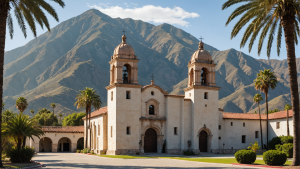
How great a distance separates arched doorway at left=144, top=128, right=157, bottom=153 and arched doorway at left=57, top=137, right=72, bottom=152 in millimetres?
26386

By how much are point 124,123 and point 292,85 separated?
26212 mm

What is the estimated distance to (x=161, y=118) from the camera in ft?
160

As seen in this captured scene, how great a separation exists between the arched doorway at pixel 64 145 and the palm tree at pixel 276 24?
165 ft

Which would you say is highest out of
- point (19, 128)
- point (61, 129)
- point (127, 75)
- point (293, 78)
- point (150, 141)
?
A: point (127, 75)

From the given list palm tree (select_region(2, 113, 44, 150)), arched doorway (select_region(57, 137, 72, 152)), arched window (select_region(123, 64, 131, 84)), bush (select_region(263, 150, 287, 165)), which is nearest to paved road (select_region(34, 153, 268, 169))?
bush (select_region(263, 150, 287, 165))

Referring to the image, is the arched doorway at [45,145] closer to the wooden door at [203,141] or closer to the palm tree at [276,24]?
the wooden door at [203,141]

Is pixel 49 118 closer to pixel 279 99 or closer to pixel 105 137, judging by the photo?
pixel 105 137

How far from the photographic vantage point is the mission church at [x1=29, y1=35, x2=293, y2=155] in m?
46.0

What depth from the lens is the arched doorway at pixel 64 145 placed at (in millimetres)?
68188

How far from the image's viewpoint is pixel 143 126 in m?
47.3

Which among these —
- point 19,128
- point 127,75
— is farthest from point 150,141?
point 19,128

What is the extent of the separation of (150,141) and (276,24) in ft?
88.7

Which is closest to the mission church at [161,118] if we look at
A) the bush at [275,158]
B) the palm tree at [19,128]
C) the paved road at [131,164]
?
the paved road at [131,164]

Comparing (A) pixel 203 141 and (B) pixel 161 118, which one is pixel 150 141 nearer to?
(B) pixel 161 118
